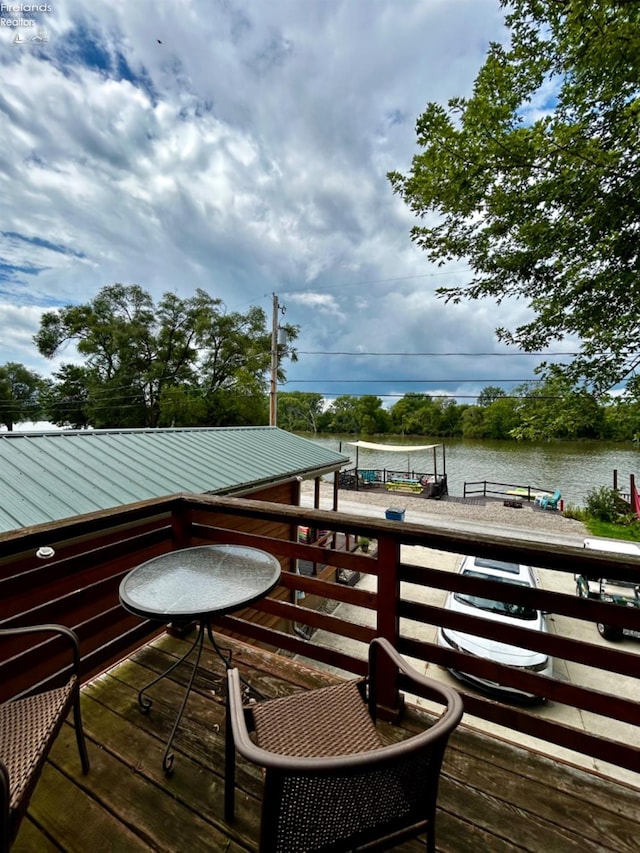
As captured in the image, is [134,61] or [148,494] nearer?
[148,494]

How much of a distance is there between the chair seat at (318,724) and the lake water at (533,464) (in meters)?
18.3

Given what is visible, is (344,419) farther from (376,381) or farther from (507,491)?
(376,381)

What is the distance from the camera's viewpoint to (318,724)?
3.38 feet

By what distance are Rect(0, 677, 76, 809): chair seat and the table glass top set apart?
0.31 meters

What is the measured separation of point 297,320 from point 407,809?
22330 millimetres

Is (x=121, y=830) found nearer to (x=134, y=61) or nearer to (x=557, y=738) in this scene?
(x=557, y=738)

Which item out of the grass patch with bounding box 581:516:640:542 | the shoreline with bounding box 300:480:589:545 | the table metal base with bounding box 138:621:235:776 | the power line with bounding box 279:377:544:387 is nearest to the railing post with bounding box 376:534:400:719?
the table metal base with bounding box 138:621:235:776

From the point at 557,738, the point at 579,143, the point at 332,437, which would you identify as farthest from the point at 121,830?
the point at 332,437

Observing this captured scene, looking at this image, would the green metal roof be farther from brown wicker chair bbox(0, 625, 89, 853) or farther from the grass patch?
the grass patch

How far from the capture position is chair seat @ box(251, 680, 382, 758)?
952 millimetres

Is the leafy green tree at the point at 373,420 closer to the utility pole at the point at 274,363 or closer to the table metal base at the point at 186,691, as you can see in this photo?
the utility pole at the point at 274,363

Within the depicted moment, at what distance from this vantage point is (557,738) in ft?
4.26

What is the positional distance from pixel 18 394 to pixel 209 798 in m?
32.1

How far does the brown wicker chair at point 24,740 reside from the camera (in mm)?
703
